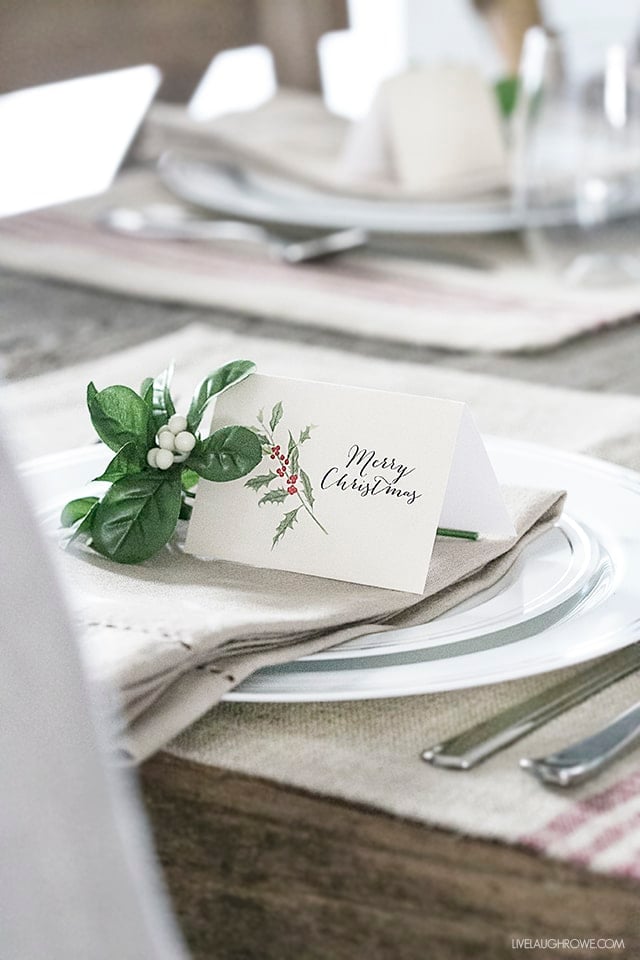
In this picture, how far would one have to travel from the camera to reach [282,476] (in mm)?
529

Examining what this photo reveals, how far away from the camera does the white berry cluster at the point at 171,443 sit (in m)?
0.52

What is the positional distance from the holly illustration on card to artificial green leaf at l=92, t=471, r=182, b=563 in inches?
1.3

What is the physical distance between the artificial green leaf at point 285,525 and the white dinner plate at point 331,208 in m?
0.72

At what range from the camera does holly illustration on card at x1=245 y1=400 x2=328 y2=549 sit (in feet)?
1.71

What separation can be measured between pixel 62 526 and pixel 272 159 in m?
0.87

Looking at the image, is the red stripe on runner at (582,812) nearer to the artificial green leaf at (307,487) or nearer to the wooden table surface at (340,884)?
the wooden table surface at (340,884)

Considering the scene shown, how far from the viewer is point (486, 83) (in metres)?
1.36

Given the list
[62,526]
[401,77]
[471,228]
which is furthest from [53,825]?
[401,77]

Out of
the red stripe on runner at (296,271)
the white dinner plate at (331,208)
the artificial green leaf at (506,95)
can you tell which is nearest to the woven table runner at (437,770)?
the red stripe on runner at (296,271)

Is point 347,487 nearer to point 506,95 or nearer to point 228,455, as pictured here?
point 228,455

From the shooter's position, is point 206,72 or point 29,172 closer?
point 29,172

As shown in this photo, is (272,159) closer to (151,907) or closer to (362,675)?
(362,675)

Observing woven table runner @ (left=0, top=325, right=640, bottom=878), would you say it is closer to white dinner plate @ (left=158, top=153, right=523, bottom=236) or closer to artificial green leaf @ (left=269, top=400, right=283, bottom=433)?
artificial green leaf @ (left=269, top=400, right=283, bottom=433)

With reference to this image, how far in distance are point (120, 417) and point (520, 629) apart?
17 centimetres
